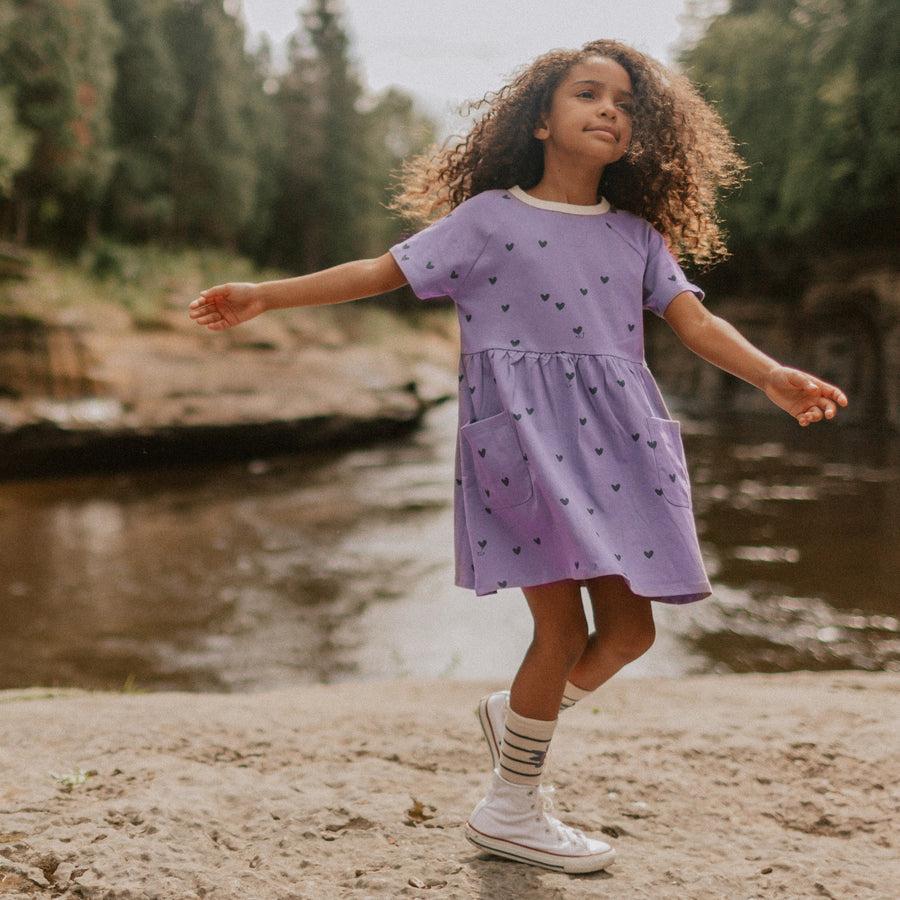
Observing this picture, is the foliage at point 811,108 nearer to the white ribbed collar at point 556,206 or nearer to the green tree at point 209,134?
the white ribbed collar at point 556,206

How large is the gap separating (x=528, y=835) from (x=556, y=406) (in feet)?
3.28

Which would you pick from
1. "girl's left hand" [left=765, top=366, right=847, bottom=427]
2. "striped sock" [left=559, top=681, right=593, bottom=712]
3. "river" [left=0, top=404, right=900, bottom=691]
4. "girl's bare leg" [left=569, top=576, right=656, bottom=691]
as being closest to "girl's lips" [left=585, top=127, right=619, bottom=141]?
"girl's left hand" [left=765, top=366, right=847, bottom=427]

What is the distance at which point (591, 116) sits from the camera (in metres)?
2.12

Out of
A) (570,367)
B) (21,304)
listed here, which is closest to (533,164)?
(570,367)

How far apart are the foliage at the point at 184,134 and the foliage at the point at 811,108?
13139 millimetres

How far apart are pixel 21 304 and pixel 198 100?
1566 cm

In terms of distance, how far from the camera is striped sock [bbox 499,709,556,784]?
199cm

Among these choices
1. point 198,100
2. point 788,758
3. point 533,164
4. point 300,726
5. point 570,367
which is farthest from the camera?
point 198,100

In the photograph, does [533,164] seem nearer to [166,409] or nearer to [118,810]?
[118,810]

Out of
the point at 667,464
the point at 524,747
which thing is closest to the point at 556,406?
the point at 667,464

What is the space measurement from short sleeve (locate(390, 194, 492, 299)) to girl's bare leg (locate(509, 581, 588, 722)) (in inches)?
29.7

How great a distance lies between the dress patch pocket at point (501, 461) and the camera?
1916 millimetres

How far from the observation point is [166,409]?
13.9 m

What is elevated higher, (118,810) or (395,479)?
(118,810)
